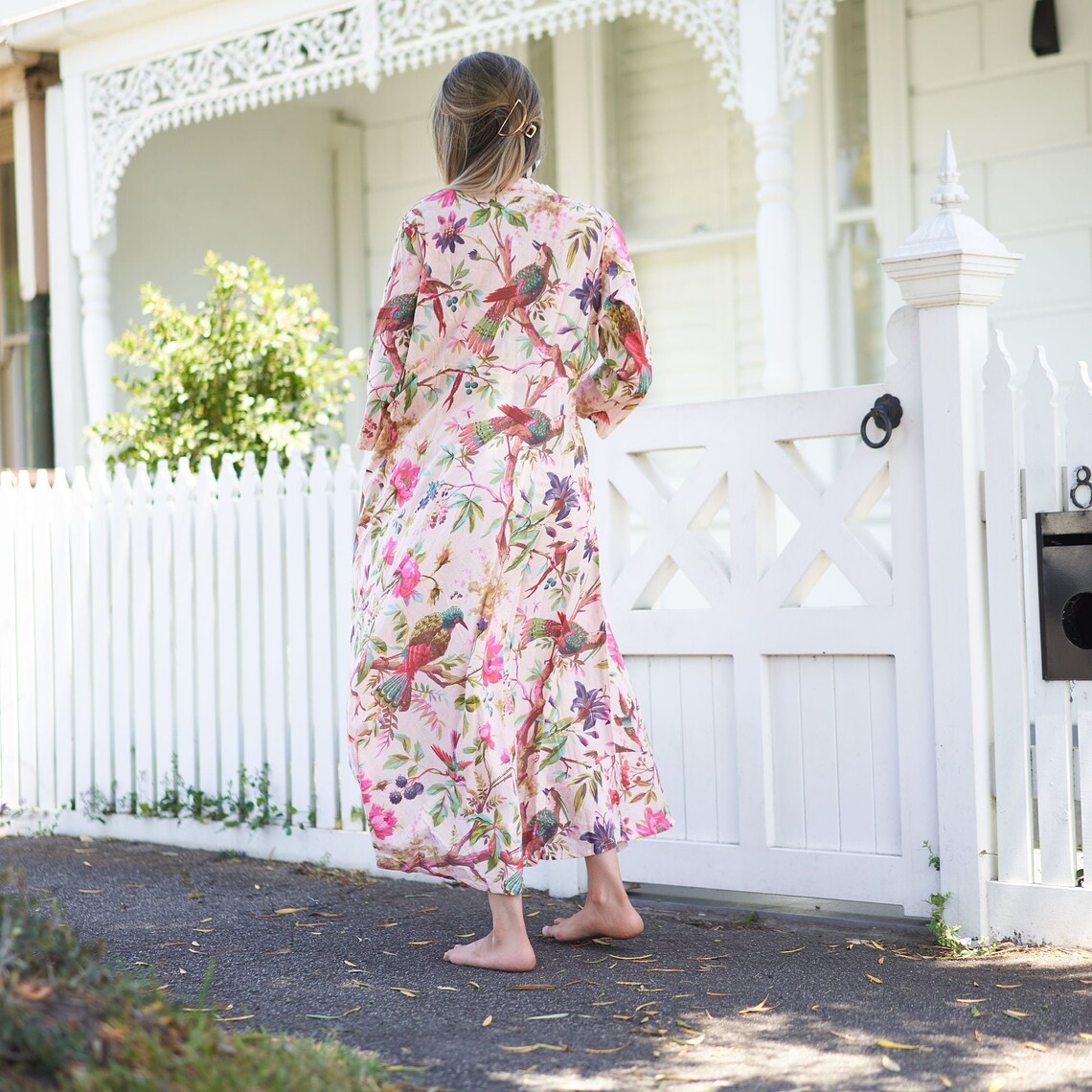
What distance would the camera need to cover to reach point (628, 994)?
306 cm

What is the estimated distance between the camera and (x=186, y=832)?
5.12 metres

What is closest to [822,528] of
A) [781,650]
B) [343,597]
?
[781,650]

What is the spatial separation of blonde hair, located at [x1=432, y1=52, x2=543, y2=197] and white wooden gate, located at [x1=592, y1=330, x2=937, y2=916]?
941 mm

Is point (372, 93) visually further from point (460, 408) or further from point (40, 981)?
point (40, 981)

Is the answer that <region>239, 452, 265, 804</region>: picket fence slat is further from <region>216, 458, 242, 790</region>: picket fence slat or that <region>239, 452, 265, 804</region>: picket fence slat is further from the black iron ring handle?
the black iron ring handle

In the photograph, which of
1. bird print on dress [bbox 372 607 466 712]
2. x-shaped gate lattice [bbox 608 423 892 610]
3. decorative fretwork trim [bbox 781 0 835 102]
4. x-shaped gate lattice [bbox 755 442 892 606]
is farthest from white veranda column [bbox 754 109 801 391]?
bird print on dress [bbox 372 607 466 712]

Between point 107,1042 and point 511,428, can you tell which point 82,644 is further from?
point 107,1042

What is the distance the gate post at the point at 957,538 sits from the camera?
11.2ft

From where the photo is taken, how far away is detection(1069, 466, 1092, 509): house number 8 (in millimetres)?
3268

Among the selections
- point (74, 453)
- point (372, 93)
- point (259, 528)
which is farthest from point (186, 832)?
point (372, 93)

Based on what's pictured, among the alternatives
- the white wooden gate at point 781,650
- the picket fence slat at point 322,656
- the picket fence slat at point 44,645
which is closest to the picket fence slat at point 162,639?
the picket fence slat at point 44,645

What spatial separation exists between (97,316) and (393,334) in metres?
5.30

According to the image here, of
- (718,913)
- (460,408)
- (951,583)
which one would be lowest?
(718,913)

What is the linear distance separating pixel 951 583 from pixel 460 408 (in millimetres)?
1232
